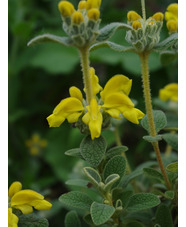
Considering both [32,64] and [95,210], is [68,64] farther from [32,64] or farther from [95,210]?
[95,210]

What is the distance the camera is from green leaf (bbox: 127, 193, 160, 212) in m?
0.51

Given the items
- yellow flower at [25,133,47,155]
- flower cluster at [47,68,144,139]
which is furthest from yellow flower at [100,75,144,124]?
yellow flower at [25,133,47,155]

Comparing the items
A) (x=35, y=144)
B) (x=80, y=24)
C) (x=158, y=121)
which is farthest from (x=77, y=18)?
(x=35, y=144)

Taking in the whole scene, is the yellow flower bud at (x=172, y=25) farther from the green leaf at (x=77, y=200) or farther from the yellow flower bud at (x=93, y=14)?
the green leaf at (x=77, y=200)

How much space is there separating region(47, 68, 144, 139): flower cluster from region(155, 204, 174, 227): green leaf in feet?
0.50

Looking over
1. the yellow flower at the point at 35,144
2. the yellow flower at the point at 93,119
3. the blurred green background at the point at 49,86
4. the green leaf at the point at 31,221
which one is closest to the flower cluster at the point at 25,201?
the green leaf at the point at 31,221

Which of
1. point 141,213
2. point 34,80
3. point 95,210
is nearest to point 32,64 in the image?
point 34,80

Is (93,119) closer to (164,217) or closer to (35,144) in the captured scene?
(164,217)

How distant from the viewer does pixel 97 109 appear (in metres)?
0.48

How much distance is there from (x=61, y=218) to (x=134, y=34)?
67 centimetres

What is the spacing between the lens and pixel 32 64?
149cm

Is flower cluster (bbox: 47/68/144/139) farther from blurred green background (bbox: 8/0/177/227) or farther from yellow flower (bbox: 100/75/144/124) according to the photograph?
blurred green background (bbox: 8/0/177/227)

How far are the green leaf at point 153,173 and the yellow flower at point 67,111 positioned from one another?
14cm

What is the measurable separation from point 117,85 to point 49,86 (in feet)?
3.47
